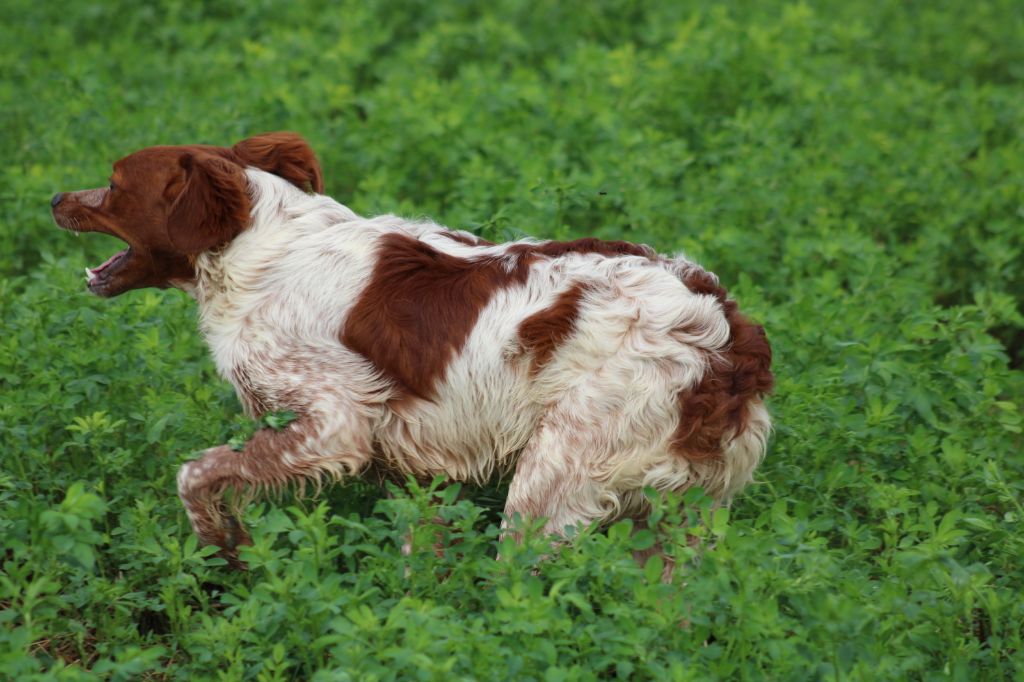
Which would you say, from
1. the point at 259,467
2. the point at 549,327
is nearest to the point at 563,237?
the point at 549,327

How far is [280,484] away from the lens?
14.6 feet

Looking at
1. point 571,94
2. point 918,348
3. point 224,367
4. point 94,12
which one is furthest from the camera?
point 94,12

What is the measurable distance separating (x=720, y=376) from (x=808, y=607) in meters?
0.81

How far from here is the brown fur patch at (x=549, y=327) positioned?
4262 mm

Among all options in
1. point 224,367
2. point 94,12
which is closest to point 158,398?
point 224,367

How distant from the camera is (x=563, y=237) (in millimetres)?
6344

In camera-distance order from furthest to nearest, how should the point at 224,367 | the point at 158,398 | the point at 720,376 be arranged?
the point at 158,398, the point at 224,367, the point at 720,376

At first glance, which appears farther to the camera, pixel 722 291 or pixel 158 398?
pixel 158 398

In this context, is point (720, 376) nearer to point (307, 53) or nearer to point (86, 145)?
point (86, 145)

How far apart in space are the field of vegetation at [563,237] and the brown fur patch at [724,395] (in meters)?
0.21

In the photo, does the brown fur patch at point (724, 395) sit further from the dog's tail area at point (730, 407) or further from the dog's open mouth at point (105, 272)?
the dog's open mouth at point (105, 272)

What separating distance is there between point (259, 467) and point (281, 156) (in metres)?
1.19

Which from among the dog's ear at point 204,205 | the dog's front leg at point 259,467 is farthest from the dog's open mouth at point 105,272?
the dog's front leg at point 259,467

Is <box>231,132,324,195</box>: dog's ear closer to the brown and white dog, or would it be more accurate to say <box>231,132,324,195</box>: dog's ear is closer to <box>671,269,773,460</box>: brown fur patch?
the brown and white dog
